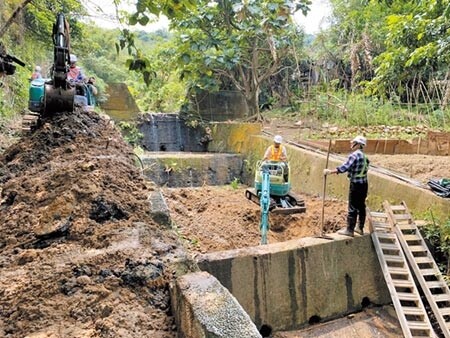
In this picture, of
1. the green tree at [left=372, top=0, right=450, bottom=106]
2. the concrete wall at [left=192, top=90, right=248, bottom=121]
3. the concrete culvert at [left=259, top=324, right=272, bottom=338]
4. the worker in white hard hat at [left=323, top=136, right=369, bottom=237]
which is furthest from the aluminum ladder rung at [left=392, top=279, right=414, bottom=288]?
the concrete wall at [left=192, top=90, right=248, bottom=121]

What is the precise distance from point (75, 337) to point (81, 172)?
1.61 m

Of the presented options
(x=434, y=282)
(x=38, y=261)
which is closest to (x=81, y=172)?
(x=38, y=261)

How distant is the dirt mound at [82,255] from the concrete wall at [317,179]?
409cm

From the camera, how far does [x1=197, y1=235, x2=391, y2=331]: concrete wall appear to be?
457cm

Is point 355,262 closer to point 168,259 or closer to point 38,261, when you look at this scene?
point 168,259

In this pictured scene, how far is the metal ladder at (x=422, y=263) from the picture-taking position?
437 cm

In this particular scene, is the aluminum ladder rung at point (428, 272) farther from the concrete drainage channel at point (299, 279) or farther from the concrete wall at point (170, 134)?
the concrete wall at point (170, 134)

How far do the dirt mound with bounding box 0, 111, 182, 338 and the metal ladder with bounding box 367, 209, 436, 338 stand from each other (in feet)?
10.5

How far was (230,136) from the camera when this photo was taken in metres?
12.7

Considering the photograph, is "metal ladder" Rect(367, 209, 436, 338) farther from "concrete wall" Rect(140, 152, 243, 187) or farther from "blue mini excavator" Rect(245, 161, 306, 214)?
"concrete wall" Rect(140, 152, 243, 187)

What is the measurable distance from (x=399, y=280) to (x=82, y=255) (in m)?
4.11

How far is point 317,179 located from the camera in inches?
313

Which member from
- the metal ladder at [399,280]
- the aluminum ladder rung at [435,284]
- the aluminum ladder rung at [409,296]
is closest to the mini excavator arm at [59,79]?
the metal ladder at [399,280]

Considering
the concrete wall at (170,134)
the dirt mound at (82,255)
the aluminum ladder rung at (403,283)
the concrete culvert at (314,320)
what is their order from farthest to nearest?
the concrete wall at (170,134) < the concrete culvert at (314,320) < the aluminum ladder rung at (403,283) < the dirt mound at (82,255)
